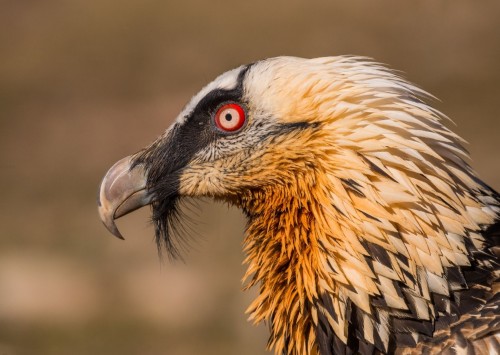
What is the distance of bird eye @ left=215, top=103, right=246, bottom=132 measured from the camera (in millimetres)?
4594

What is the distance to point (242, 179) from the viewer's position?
4555 millimetres

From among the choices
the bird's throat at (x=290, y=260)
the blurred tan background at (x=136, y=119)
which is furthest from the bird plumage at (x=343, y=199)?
the blurred tan background at (x=136, y=119)

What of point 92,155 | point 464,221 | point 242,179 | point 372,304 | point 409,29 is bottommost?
point 372,304

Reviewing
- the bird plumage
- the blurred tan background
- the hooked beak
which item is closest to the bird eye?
the bird plumage

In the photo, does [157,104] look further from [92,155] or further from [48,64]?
[48,64]

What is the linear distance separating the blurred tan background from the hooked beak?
4.53 metres

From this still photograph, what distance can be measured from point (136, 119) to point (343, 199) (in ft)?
29.8

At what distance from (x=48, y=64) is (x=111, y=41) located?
977 mm

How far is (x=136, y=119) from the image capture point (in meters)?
13.0

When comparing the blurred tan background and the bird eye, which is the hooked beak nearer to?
the bird eye

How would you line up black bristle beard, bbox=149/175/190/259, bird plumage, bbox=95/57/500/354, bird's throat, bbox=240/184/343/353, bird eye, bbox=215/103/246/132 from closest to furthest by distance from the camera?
bird plumage, bbox=95/57/500/354 → bird's throat, bbox=240/184/343/353 → bird eye, bbox=215/103/246/132 → black bristle beard, bbox=149/175/190/259

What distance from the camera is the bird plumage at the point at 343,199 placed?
3975mm

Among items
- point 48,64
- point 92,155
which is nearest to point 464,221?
point 92,155

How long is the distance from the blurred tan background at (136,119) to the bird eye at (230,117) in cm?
466
